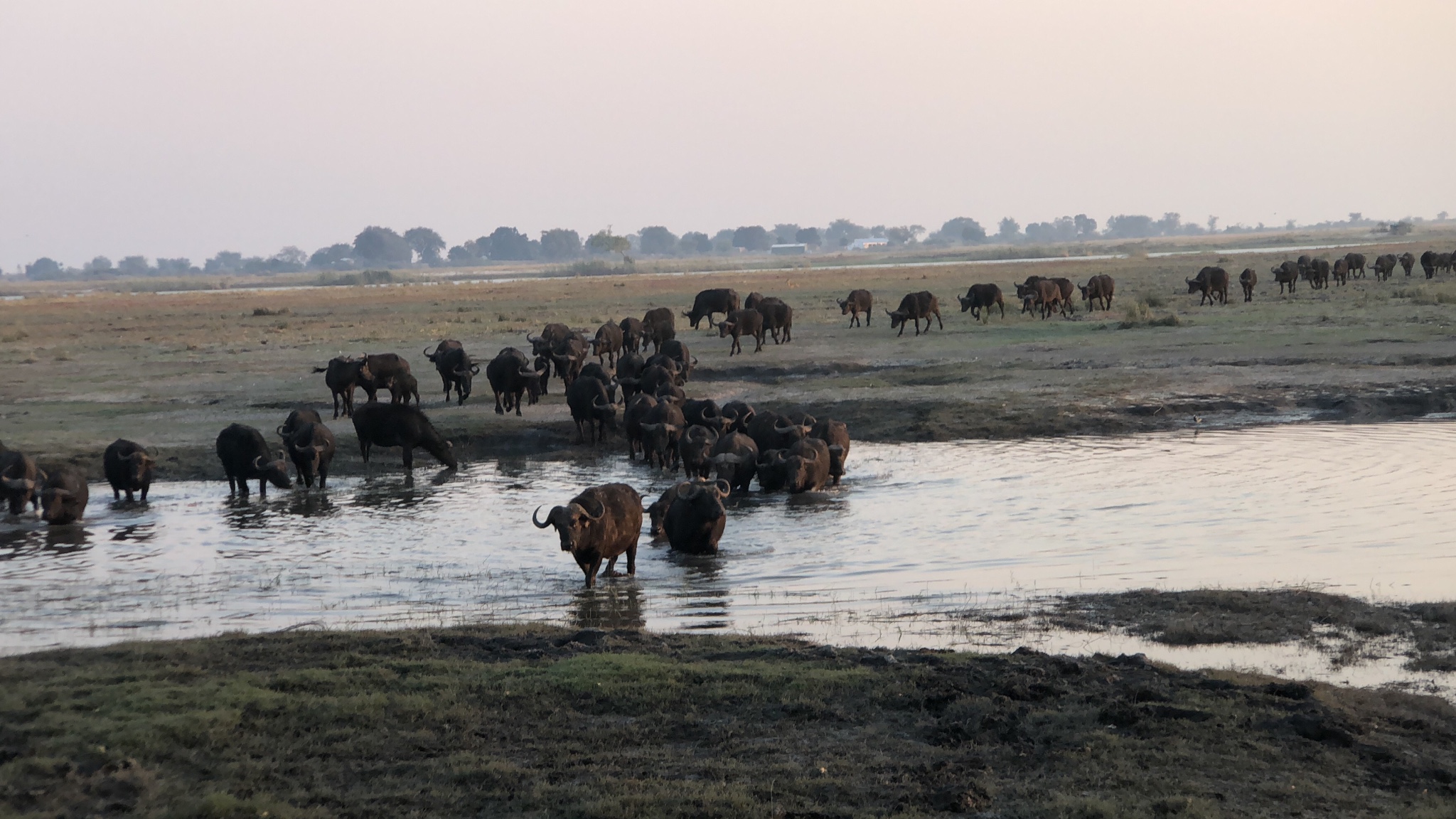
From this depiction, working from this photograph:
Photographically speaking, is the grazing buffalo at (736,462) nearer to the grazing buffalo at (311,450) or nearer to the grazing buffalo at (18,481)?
the grazing buffalo at (311,450)

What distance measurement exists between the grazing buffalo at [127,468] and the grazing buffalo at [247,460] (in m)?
0.88

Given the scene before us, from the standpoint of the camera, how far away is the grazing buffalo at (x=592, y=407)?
62.7 ft

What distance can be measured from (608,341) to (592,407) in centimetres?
967

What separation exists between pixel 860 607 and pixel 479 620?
9.40ft

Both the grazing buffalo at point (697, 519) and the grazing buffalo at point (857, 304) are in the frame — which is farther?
the grazing buffalo at point (857, 304)

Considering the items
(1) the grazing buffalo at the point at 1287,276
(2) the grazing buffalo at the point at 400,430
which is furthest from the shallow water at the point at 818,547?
(1) the grazing buffalo at the point at 1287,276

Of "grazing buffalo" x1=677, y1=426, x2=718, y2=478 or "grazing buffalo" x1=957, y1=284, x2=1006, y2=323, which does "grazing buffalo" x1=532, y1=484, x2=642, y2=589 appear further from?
"grazing buffalo" x1=957, y1=284, x2=1006, y2=323

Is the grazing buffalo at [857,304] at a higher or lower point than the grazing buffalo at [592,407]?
higher

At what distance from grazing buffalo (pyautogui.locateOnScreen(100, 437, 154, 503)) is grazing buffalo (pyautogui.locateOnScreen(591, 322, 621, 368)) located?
1278 cm

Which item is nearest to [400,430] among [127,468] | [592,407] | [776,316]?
[592,407]

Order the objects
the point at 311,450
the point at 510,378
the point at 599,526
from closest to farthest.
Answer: the point at 599,526 < the point at 311,450 < the point at 510,378

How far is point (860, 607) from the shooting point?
10039 mm

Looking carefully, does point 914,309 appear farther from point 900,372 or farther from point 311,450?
point 311,450

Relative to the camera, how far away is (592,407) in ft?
63.1
